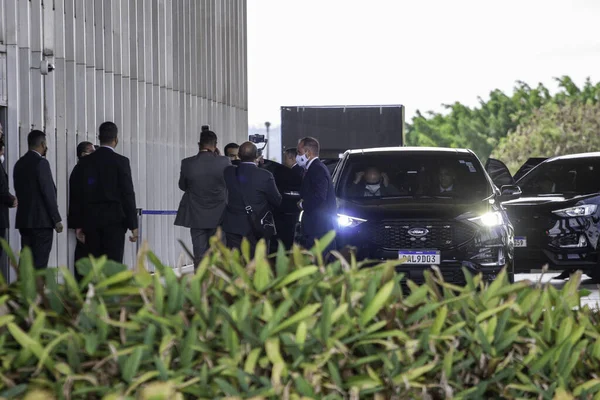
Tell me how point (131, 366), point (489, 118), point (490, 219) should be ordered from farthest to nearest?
point (489, 118) < point (490, 219) < point (131, 366)

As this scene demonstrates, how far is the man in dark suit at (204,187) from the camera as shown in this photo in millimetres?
15555

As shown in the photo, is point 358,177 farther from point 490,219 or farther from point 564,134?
point 564,134

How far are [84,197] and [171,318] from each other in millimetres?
9831

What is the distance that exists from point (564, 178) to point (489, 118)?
524ft

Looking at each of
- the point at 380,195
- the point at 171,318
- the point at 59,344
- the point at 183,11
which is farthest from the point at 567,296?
the point at 183,11

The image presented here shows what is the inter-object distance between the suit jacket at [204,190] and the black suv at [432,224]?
69.7 inches

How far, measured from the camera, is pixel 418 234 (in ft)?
44.2

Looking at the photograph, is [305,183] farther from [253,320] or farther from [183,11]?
[183,11]

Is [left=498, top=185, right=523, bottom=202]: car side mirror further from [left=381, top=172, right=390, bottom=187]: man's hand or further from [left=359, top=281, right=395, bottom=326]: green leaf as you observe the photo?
[left=359, top=281, right=395, bottom=326]: green leaf

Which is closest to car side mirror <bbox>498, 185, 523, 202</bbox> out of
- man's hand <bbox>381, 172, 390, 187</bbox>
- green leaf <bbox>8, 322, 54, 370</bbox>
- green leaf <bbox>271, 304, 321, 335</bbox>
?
man's hand <bbox>381, 172, 390, 187</bbox>

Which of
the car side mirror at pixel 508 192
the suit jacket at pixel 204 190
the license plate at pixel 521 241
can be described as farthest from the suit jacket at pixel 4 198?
the license plate at pixel 521 241

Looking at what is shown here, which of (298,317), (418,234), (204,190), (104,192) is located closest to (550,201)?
(418,234)

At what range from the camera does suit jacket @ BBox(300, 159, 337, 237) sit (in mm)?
13555

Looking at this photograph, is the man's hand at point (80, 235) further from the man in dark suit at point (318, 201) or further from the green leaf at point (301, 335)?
the green leaf at point (301, 335)
